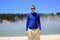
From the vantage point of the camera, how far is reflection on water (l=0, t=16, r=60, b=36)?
15.9 ft

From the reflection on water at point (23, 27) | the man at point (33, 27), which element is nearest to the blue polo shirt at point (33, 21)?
the man at point (33, 27)

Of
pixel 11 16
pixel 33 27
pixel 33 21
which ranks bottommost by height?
pixel 33 27

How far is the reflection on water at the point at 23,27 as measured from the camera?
486 centimetres

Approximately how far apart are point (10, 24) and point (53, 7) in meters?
1.32

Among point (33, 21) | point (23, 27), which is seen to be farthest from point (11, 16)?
point (33, 21)

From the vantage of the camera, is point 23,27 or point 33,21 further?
point 23,27

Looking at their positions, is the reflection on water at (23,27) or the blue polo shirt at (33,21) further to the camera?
the reflection on water at (23,27)

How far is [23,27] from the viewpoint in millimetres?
4852

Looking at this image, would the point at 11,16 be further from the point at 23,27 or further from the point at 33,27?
the point at 33,27

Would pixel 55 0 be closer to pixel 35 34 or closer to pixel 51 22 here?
pixel 51 22

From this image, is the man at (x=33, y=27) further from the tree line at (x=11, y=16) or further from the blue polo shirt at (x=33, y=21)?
the tree line at (x=11, y=16)

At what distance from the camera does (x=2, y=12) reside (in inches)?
191

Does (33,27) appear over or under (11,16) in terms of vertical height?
under

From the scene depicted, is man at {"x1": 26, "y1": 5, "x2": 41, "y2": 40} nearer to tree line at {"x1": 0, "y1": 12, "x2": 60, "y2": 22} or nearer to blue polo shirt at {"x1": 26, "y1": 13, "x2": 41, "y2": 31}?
blue polo shirt at {"x1": 26, "y1": 13, "x2": 41, "y2": 31}
